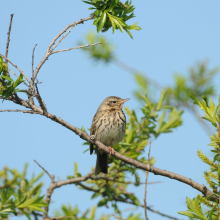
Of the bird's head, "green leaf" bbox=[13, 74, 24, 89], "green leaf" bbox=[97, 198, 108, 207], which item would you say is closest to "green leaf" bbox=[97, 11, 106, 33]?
"green leaf" bbox=[13, 74, 24, 89]

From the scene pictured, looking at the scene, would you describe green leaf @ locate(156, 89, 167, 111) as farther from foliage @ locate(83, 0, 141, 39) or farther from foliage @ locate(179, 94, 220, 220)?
foliage @ locate(179, 94, 220, 220)

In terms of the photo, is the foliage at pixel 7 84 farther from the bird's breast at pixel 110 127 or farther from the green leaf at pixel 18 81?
the bird's breast at pixel 110 127

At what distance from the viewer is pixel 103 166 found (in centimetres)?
646

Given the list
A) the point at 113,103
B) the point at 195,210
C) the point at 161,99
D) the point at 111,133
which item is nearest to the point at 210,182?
the point at 195,210

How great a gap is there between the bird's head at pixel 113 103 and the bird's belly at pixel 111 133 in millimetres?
694

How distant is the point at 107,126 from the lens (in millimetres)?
7043

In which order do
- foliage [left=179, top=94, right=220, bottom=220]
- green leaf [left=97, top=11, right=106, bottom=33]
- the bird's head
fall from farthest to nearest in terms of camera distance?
the bird's head < green leaf [left=97, top=11, right=106, bottom=33] < foliage [left=179, top=94, right=220, bottom=220]

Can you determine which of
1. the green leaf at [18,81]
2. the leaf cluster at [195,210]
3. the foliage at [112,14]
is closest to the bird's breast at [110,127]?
the foliage at [112,14]

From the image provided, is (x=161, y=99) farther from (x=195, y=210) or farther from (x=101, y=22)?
(x=195, y=210)

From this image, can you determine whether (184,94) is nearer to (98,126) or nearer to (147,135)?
(147,135)

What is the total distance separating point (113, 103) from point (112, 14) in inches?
149

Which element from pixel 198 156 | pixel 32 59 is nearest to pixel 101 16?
pixel 32 59

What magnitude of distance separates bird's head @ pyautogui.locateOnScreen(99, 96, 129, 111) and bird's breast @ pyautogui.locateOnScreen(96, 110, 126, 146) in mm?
243

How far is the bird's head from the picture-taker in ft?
25.2
